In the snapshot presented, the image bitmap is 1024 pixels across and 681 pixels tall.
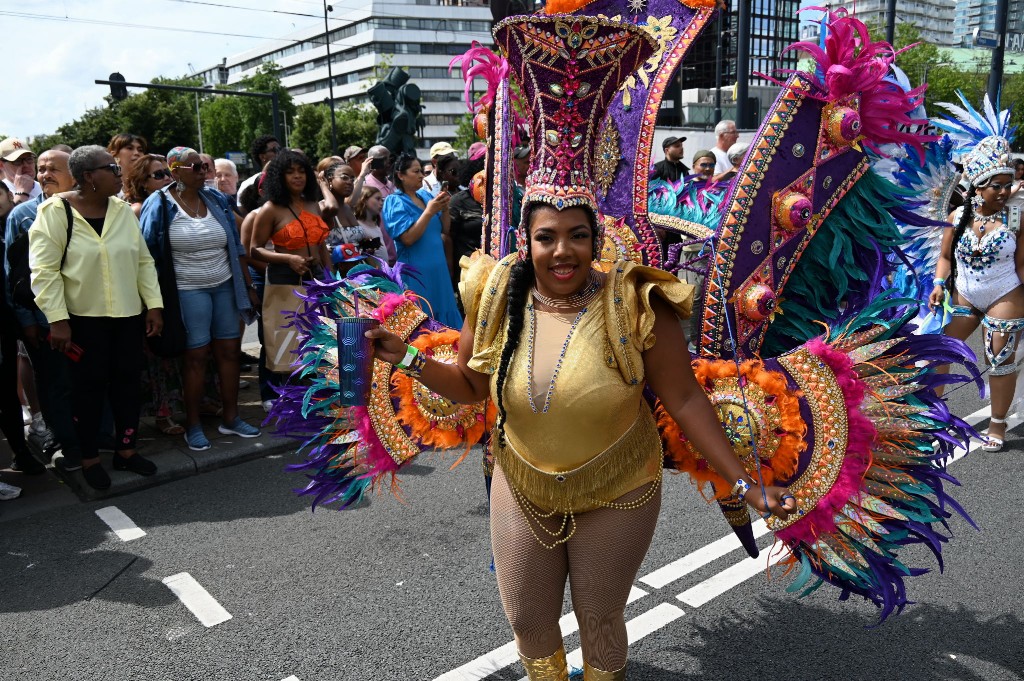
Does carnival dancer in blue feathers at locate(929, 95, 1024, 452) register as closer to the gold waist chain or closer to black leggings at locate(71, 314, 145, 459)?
the gold waist chain

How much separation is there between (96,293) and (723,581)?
365 centimetres

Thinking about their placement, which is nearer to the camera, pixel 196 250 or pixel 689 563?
pixel 689 563

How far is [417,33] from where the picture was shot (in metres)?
83.4

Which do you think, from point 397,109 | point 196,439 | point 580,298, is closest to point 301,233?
point 196,439

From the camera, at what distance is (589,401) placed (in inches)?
79.8

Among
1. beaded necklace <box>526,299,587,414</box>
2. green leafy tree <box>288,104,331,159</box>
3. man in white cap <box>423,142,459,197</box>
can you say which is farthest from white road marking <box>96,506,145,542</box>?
green leafy tree <box>288,104,331,159</box>

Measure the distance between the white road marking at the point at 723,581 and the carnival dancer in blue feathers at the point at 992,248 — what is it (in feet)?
7.63

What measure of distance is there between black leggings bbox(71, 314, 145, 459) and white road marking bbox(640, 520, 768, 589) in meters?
3.22

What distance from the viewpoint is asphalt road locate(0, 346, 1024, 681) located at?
112 inches

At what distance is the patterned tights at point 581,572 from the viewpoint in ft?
6.98

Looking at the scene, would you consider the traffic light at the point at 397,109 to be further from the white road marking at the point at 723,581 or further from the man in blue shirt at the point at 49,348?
the white road marking at the point at 723,581

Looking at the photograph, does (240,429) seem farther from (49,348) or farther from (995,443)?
(995,443)

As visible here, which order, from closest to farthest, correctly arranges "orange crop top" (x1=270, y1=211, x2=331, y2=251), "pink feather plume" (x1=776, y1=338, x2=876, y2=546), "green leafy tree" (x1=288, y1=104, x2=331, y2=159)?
"pink feather plume" (x1=776, y1=338, x2=876, y2=546) < "orange crop top" (x1=270, y1=211, x2=331, y2=251) < "green leafy tree" (x1=288, y1=104, x2=331, y2=159)

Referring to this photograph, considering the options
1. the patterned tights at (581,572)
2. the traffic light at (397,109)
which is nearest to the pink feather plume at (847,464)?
the patterned tights at (581,572)
